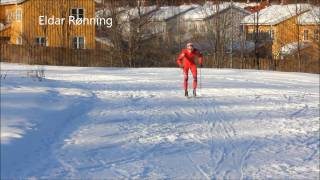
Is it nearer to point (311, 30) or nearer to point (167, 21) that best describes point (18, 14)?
point (167, 21)

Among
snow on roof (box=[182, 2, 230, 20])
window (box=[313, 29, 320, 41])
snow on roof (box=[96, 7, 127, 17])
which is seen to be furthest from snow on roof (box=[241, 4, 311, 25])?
snow on roof (box=[96, 7, 127, 17])

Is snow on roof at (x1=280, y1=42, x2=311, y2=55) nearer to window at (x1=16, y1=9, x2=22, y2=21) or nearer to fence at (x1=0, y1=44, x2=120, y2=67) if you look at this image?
fence at (x1=0, y1=44, x2=120, y2=67)

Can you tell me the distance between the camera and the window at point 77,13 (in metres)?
49.5

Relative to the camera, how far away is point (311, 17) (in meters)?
51.1

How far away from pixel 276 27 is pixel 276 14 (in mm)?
3041

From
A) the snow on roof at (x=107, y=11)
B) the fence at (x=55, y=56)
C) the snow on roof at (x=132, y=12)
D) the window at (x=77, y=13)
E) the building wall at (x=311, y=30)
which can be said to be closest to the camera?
the fence at (x=55, y=56)

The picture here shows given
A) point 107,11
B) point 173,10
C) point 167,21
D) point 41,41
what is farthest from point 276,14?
point 41,41

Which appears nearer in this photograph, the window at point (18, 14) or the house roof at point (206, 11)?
the window at point (18, 14)

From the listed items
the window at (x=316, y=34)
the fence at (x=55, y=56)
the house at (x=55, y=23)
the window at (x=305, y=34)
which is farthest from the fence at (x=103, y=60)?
the window at (x=305, y=34)

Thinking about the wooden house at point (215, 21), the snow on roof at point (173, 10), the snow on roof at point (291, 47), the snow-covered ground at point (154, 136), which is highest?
the snow on roof at point (173, 10)

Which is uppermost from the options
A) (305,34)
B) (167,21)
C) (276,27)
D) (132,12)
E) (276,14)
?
(276,14)

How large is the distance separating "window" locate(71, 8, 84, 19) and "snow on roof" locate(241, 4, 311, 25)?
55.8ft

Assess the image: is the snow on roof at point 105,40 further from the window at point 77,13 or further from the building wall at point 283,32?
the building wall at point 283,32

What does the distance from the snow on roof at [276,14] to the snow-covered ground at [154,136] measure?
131ft
